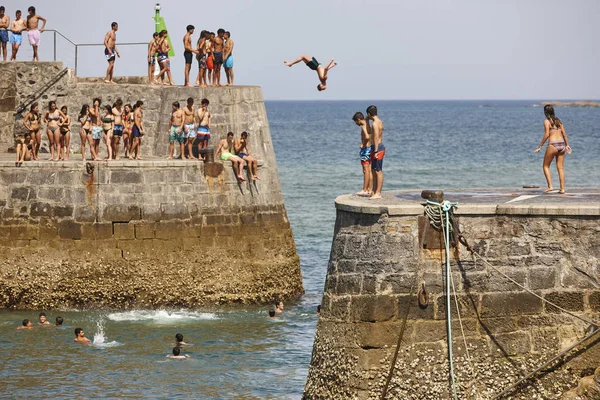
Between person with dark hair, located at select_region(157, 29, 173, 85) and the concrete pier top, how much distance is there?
43.5 feet

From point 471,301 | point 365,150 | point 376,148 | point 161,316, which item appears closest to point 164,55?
point 161,316

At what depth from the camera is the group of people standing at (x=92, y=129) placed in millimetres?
27766

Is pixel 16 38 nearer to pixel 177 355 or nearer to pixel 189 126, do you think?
pixel 189 126

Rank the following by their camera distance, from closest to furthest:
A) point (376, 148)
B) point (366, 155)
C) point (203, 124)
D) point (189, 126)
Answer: point (376, 148)
point (366, 155)
point (203, 124)
point (189, 126)

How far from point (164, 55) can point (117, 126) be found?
3833 millimetres

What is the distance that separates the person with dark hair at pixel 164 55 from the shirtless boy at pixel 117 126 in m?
3.06

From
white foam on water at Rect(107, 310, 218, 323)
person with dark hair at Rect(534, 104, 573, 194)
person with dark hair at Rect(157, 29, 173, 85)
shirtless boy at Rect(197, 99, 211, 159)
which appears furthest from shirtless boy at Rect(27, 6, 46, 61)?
person with dark hair at Rect(534, 104, 573, 194)

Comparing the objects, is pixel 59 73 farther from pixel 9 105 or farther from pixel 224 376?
pixel 224 376

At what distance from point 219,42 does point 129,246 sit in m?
5.91

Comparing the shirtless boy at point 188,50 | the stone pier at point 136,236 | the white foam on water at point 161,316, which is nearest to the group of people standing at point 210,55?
the shirtless boy at point 188,50

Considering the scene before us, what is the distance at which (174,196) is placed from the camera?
27203mm

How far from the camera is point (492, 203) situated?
17.4 m

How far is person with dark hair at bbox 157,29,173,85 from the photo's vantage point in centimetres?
3106

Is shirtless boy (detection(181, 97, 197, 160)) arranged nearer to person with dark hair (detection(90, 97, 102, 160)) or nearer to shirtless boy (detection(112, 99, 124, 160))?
shirtless boy (detection(112, 99, 124, 160))
